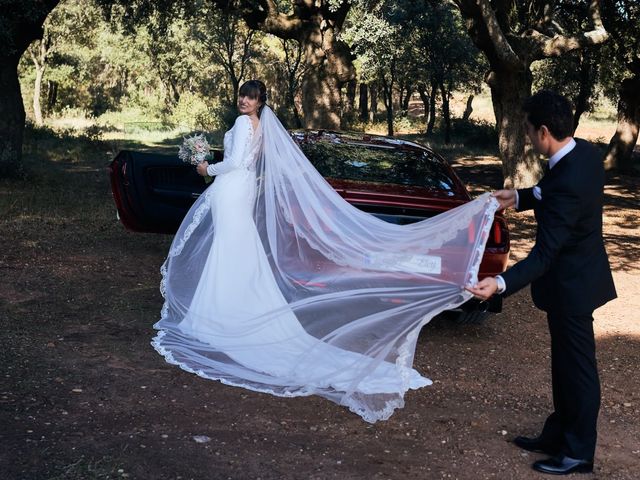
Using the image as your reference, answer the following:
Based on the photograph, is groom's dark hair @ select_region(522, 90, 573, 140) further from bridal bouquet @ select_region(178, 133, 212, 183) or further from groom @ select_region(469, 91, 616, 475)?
bridal bouquet @ select_region(178, 133, 212, 183)

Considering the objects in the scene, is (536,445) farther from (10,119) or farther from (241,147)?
(10,119)

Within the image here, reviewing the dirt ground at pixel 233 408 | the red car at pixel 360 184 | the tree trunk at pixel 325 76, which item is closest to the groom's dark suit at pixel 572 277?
the dirt ground at pixel 233 408

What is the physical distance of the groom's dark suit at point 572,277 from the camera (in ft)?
13.3

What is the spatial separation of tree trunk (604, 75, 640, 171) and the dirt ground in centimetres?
1741

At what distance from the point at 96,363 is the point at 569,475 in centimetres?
332

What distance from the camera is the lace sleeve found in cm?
645

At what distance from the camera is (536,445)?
4.63 metres

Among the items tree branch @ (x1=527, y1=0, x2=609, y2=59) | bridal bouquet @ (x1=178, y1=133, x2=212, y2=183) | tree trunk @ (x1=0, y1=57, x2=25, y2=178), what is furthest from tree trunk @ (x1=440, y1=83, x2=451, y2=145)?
bridal bouquet @ (x1=178, y1=133, x2=212, y2=183)

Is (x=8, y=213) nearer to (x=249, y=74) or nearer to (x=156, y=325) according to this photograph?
(x=156, y=325)

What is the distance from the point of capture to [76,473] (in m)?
3.89

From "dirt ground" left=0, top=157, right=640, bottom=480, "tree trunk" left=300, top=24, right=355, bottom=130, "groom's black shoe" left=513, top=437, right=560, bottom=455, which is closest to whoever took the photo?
"dirt ground" left=0, top=157, right=640, bottom=480

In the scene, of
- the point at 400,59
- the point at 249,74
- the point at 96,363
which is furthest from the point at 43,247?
the point at 249,74

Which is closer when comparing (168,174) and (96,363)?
(96,363)

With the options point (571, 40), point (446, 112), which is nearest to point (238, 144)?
point (571, 40)
